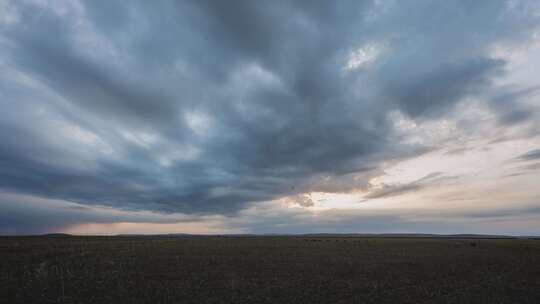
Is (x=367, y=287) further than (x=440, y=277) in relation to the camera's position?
No

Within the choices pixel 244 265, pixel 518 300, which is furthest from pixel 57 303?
pixel 518 300

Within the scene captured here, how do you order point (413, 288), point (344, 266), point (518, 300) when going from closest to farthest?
1. point (518, 300)
2. point (413, 288)
3. point (344, 266)

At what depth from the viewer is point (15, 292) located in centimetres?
1898

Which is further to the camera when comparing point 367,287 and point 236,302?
point 367,287

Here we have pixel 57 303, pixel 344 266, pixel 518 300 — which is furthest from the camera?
pixel 344 266

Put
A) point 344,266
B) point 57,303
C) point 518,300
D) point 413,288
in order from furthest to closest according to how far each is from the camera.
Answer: point 344,266 → point 413,288 → point 518,300 → point 57,303

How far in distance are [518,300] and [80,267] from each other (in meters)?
39.7

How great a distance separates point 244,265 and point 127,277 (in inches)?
524

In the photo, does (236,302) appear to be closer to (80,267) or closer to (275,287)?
(275,287)

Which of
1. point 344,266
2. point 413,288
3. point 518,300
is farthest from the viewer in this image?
point 344,266

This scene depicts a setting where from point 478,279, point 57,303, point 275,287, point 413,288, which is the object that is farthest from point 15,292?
point 478,279

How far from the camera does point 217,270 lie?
2950 cm

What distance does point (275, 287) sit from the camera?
21.7 m

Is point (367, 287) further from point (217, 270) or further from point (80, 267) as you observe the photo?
point (80, 267)
